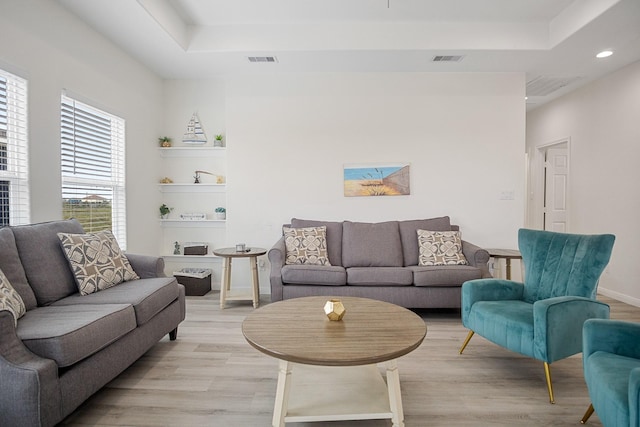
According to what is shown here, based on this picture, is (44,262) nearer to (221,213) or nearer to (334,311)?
(334,311)

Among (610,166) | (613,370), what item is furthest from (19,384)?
(610,166)

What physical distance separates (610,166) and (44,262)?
581cm

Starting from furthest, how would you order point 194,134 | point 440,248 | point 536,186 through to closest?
point 536,186
point 194,134
point 440,248

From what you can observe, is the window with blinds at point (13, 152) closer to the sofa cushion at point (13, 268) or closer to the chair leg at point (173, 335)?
the sofa cushion at point (13, 268)

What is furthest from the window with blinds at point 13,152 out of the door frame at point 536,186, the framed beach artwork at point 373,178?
→ the door frame at point 536,186

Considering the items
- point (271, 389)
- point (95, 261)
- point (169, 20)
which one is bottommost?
point (271, 389)

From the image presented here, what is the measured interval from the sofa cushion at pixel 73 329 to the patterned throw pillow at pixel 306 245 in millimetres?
1807

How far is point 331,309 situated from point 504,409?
1.10 m

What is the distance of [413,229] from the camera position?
13.1ft

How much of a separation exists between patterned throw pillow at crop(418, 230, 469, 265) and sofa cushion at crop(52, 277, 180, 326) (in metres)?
2.49

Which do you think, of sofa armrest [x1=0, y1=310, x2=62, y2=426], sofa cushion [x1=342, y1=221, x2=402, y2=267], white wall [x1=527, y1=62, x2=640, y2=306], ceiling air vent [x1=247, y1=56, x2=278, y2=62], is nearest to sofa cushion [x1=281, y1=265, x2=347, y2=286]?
sofa cushion [x1=342, y1=221, x2=402, y2=267]

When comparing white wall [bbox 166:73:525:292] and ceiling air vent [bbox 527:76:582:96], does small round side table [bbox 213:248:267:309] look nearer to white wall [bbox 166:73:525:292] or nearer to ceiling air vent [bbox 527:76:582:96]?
white wall [bbox 166:73:525:292]

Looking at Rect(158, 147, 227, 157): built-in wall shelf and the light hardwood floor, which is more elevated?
Rect(158, 147, 227, 157): built-in wall shelf

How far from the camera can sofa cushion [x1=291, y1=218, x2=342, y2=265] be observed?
3.92m
